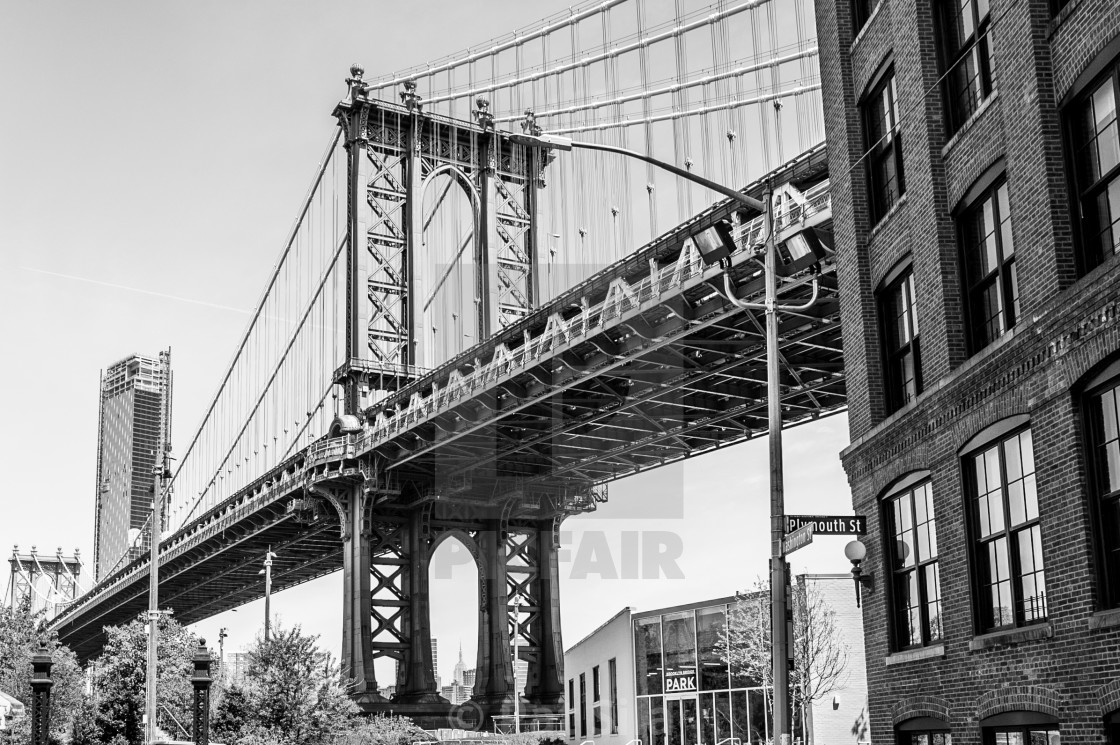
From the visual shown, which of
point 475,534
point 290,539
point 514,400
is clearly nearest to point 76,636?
point 290,539

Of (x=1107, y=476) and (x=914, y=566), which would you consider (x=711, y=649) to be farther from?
(x=1107, y=476)

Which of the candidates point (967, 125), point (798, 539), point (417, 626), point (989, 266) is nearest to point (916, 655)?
point (798, 539)

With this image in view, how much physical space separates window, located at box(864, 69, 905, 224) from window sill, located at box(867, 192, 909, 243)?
188 mm

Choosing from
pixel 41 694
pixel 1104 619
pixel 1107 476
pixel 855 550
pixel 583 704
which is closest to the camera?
pixel 1104 619

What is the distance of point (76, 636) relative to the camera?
143m

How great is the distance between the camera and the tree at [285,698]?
38.9m

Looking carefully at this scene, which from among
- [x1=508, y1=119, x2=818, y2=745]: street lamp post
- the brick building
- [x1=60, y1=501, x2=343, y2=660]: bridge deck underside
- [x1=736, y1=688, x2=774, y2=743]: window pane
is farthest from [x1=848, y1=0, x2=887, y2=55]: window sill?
[x1=60, y1=501, x2=343, y2=660]: bridge deck underside

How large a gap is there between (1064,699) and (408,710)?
51.8 m

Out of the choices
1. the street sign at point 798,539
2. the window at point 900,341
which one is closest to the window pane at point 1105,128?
the street sign at point 798,539

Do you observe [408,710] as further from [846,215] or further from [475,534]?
[846,215]

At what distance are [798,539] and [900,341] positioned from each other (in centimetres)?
577

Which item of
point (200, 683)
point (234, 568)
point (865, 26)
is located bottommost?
point (200, 683)

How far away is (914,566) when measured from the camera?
1997cm

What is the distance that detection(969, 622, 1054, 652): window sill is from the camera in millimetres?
15594
